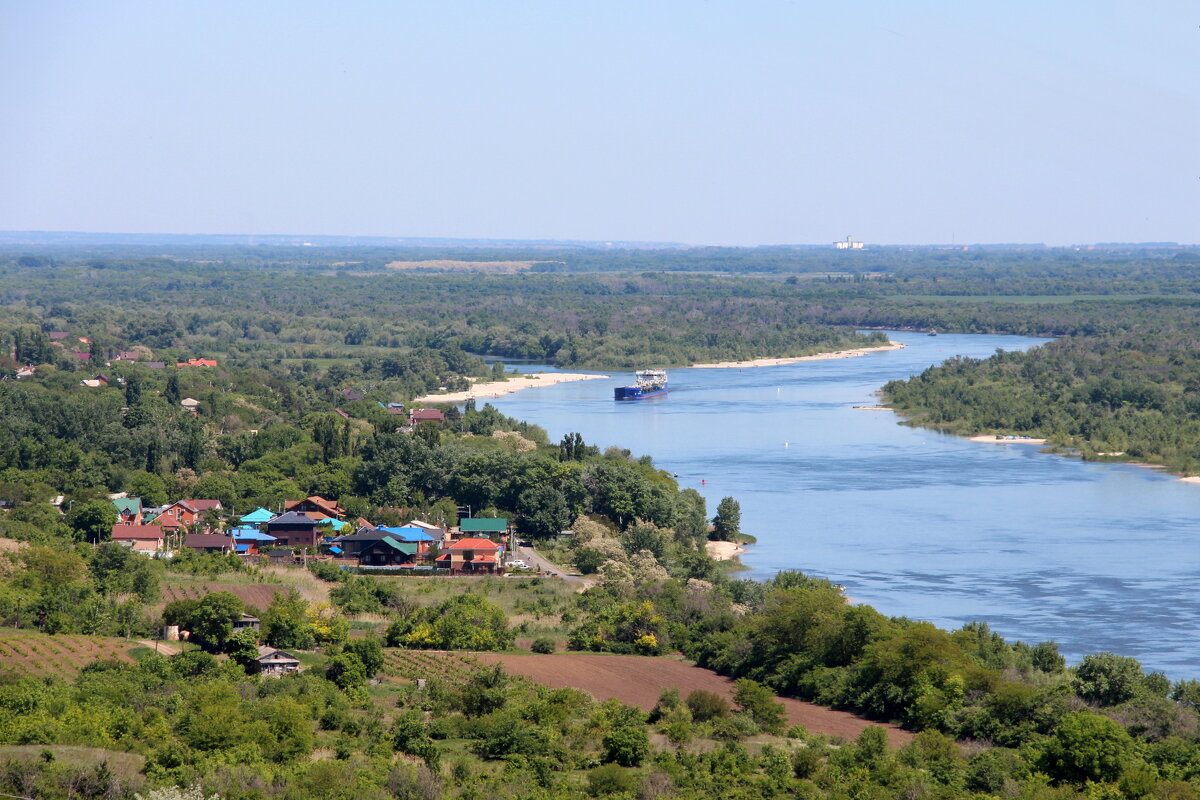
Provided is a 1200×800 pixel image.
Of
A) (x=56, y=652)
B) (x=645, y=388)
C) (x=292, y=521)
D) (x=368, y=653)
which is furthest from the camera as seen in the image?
(x=645, y=388)

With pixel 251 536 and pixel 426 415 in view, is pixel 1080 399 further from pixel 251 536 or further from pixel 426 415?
pixel 251 536

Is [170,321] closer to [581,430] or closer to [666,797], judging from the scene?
[581,430]

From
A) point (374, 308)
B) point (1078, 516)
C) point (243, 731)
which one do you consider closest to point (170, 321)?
point (374, 308)

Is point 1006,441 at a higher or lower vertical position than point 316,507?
lower

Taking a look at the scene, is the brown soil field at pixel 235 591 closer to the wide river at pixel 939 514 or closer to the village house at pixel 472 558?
the village house at pixel 472 558

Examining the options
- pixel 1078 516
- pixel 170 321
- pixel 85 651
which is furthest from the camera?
pixel 170 321

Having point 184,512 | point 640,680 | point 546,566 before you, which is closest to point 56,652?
point 640,680

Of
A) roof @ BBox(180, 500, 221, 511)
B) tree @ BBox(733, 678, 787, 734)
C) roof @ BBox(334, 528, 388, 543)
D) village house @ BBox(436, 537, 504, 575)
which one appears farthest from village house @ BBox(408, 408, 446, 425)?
tree @ BBox(733, 678, 787, 734)
